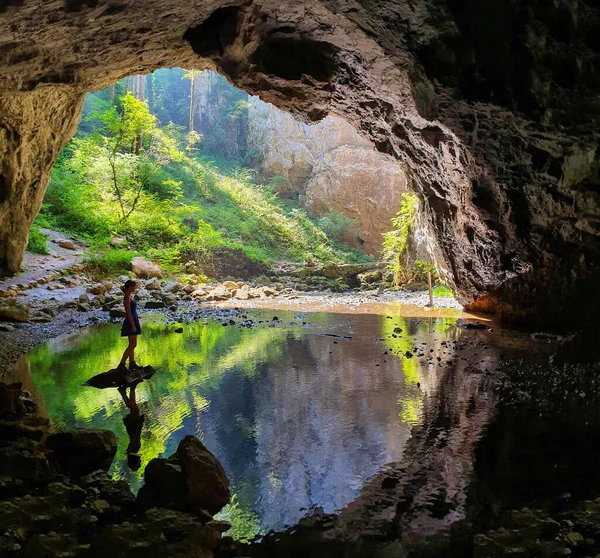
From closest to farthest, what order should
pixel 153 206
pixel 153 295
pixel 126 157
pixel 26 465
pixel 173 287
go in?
1. pixel 26 465
2. pixel 153 295
3. pixel 173 287
4. pixel 153 206
5. pixel 126 157

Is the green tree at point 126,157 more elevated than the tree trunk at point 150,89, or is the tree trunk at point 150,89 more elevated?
the tree trunk at point 150,89

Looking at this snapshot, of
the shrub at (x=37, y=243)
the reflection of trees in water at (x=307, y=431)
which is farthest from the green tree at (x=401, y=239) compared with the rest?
the shrub at (x=37, y=243)

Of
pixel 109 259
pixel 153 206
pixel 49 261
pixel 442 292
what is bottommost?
pixel 442 292

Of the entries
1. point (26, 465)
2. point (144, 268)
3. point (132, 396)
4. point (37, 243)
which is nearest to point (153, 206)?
Answer: point (144, 268)

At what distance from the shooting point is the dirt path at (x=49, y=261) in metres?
14.1

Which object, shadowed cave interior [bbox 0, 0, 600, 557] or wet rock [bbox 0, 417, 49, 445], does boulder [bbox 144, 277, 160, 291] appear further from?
wet rock [bbox 0, 417, 49, 445]

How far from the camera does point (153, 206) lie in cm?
2200

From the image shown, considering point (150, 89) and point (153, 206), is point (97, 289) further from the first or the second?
point (150, 89)

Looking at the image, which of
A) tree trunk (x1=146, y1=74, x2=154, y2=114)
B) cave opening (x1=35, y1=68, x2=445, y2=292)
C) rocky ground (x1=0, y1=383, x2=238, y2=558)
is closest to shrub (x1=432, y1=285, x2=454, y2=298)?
cave opening (x1=35, y1=68, x2=445, y2=292)

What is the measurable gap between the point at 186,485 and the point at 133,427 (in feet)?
6.31

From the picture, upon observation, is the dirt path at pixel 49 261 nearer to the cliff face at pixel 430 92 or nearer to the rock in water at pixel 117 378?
the cliff face at pixel 430 92

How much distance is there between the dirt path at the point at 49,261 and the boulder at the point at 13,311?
1811mm

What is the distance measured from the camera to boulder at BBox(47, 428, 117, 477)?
178 inches

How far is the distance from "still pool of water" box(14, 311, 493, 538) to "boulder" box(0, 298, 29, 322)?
61.6 inches
